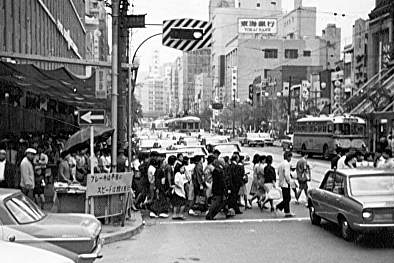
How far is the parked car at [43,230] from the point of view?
8.41 meters

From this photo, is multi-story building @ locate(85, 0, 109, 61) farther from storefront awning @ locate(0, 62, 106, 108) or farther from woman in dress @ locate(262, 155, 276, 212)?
woman in dress @ locate(262, 155, 276, 212)

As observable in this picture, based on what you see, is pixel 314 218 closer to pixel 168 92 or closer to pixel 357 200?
pixel 357 200

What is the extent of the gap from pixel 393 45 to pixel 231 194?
146ft

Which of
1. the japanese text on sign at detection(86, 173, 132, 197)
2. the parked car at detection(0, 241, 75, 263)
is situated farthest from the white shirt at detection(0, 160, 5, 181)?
the parked car at detection(0, 241, 75, 263)

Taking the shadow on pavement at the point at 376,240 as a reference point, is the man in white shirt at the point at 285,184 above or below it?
above

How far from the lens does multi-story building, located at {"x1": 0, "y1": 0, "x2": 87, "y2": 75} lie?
→ 2362 centimetres

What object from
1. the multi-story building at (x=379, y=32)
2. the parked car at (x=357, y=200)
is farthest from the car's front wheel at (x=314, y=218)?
the multi-story building at (x=379, y=32)

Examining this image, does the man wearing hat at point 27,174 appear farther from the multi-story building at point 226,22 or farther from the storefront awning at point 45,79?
the multi-story building at point 226,22

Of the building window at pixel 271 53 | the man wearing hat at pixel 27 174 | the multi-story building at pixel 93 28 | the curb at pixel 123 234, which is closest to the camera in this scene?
the curb at pixel 123 234

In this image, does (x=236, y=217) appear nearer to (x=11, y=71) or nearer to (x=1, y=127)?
(x=11, y=71)

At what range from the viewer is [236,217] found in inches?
639

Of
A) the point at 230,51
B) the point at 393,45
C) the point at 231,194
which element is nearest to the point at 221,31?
the point at 230,51

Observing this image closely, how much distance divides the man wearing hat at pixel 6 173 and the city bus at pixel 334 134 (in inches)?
1087

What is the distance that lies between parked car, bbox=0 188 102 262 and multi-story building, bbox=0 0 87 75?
694 cm
